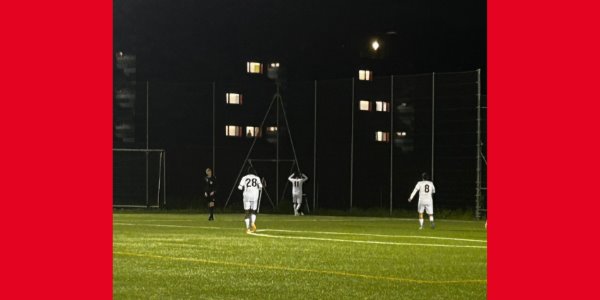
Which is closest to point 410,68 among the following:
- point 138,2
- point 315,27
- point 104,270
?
point 315,27

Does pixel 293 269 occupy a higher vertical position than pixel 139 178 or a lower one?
lower

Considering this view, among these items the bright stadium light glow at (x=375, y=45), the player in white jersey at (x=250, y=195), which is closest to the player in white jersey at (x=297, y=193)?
the player in white jersey at (x=250, y=195)

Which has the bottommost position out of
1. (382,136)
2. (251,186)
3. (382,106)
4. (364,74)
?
(251,186)

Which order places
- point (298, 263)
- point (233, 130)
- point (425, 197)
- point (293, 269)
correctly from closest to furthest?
point (293, 269), point (298, 263), point (425, 197), point (233, 130)

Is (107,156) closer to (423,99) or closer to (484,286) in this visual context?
(484,286)

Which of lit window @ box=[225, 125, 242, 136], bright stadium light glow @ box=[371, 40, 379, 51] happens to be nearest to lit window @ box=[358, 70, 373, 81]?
bright stadium light glow @ box=[371, 40, 379, 51]

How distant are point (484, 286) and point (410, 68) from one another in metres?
49.5

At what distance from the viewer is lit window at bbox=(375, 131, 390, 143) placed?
1543 inches

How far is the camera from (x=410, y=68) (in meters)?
61.7

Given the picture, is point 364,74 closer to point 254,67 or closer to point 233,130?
point 254,67

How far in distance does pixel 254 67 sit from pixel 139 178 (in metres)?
13.1

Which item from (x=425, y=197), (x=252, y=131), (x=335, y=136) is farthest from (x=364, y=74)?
(x=425, y=197)

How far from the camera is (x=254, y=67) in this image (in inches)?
2109

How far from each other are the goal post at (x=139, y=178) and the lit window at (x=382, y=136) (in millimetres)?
8692
